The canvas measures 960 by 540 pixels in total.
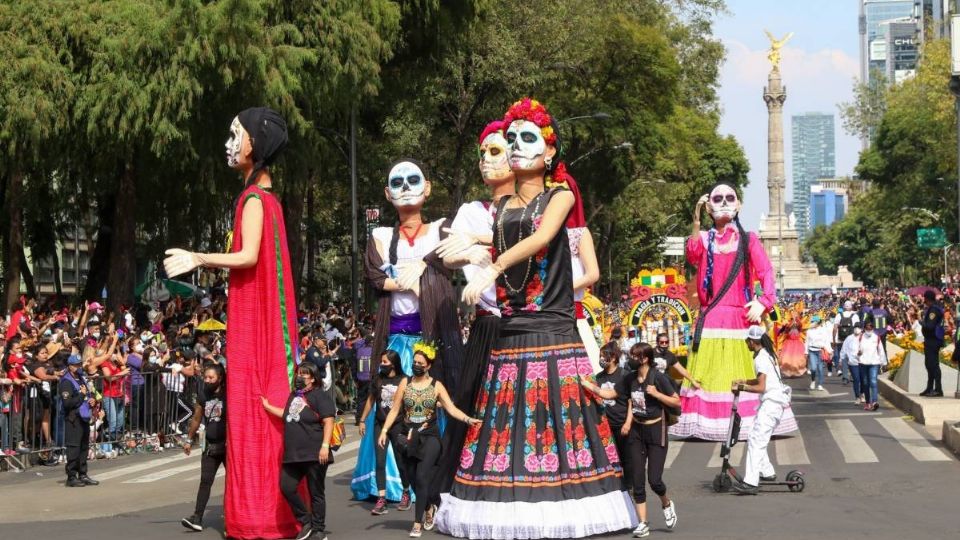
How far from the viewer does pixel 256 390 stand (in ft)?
33.4

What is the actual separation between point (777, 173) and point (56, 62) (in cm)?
9971

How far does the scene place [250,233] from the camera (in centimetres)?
1016

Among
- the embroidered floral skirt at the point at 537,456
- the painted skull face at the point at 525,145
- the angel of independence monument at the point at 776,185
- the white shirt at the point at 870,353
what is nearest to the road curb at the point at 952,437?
the white shirt at the point at 870,353

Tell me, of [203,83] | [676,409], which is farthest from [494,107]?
[676,409]

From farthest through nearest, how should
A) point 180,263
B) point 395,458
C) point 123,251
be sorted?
point 123,251 → point 395,458 → point 180,263

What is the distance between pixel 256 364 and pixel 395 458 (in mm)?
2226

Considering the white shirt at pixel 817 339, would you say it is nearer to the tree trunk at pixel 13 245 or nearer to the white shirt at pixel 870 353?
the white shirt at pixel 870 353

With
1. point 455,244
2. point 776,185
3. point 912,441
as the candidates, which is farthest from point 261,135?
point 776,185

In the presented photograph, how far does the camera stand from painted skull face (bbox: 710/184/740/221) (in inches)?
673

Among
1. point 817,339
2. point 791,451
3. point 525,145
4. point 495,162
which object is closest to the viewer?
point 525,145

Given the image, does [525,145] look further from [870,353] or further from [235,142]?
[870,353]

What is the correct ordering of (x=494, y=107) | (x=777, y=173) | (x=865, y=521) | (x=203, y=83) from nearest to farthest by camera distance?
(x=865, y=521), (x=203, y=83), (x=494, y=107), (x=777, y=173)

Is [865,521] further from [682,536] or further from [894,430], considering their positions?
[894,430]

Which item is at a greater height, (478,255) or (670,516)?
(478,255)
